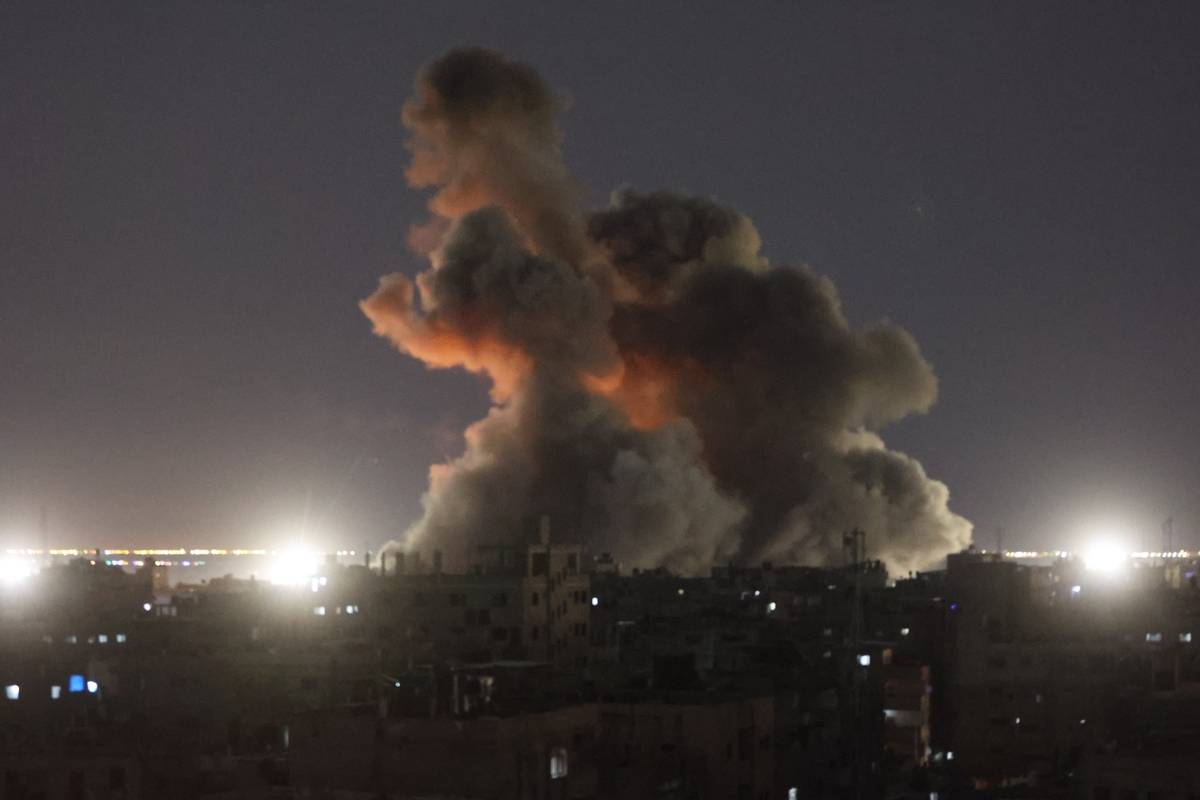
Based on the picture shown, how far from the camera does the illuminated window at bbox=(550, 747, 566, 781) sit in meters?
31.8

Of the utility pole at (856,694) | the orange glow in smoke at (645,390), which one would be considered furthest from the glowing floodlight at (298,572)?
the utility pole at (856,694)

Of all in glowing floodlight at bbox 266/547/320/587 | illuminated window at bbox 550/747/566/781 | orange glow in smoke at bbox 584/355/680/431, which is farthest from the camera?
orange glow in smoke at bbox 584/355/680/431

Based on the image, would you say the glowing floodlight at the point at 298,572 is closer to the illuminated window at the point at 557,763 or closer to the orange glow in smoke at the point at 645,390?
the orange glow in smoke at the point at 645,390

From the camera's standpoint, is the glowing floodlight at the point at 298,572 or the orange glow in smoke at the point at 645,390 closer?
the glowing floodlight at the point at 298,572

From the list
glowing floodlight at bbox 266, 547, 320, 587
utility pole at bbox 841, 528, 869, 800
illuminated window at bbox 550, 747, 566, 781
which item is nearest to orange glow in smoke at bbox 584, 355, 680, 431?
glowing floodlight at bbox 266, 547, 320, 587

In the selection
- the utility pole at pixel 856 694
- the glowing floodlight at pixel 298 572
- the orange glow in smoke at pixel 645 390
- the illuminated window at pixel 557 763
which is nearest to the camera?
the illuminated window at pixel 557 763

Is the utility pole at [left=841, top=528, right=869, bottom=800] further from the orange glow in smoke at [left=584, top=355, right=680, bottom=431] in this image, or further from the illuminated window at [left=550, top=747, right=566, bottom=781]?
the orange glow in smoke at [left=584, top=355, right=680, bottom=431]

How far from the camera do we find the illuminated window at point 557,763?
31.8 metres

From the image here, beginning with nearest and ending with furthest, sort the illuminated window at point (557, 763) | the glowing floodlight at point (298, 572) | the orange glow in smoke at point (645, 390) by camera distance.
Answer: the illuminated window at point (557, 763)
the glowing floodlight at point (298, 572)
the orange glow in smoke at point (645, 390)

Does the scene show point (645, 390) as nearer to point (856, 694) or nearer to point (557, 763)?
point (856, 694)

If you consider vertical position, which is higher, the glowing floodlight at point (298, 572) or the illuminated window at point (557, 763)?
the glowing floodlight at point (298, 572)

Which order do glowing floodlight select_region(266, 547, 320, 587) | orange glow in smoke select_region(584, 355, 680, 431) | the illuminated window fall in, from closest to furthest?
the illuminated window → glowing floodlight select_region(266, 547, 320, 587) → orange glow in smoke select_region(584, 355, 680, 431)

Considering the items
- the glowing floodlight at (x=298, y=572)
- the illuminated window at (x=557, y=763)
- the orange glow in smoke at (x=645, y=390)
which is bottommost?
the illuminated window at (x=557, y=763)

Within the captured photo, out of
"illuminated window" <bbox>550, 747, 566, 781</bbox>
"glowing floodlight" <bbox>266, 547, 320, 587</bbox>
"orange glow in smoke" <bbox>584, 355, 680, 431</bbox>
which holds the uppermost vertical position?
"orange glow in smoke" <bbox>584, 355, 680, 431</bbox>
